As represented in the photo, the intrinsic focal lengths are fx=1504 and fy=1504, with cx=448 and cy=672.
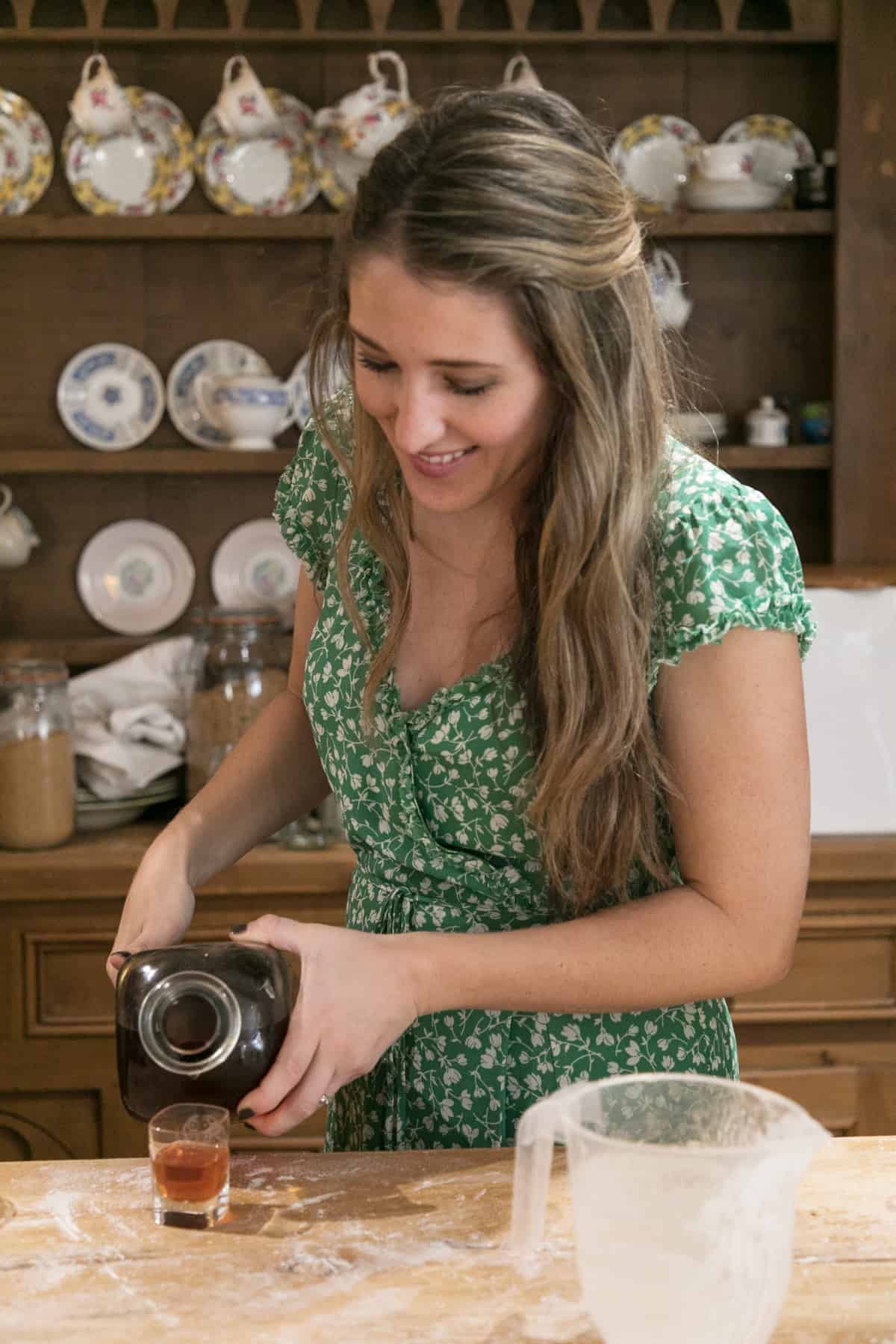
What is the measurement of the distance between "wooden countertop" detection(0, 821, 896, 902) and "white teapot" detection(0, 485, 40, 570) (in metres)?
0.61

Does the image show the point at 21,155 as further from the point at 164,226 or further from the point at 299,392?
the point at 299,392

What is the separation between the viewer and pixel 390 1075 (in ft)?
4.25

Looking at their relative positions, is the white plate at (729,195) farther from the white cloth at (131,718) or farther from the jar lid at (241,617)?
the white cloth at (131,718)

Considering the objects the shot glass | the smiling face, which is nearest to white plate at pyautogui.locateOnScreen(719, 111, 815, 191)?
the smiling face

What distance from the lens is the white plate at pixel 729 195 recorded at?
2613 millimetres

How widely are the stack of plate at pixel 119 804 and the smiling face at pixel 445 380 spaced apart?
4.91 ft

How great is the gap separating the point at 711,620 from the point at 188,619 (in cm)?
191

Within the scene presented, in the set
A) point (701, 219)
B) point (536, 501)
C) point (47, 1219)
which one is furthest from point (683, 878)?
point (701, 219)

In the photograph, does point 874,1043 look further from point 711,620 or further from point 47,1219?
point 47,1219

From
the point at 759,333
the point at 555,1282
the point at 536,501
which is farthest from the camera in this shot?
the point at 759,333

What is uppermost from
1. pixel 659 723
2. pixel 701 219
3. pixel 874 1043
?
pixel 701 219

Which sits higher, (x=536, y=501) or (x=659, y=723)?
(x=536, y=501)

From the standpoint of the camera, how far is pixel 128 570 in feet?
9.26

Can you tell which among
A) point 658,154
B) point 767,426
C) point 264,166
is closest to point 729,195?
point 658,154
